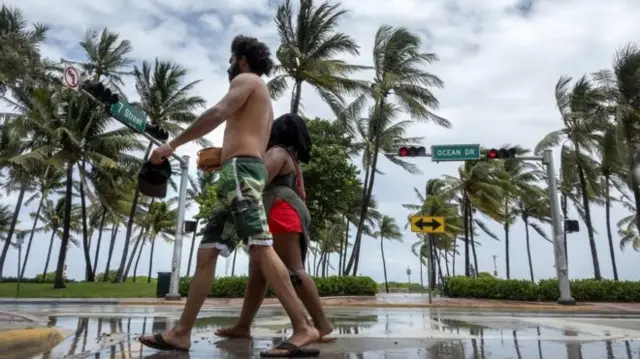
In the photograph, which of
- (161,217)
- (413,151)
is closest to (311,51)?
(413,151)

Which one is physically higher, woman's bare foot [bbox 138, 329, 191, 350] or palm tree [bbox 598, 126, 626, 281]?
palm tree [bbox 598, 126, 626, 281]

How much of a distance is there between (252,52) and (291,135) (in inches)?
25.0

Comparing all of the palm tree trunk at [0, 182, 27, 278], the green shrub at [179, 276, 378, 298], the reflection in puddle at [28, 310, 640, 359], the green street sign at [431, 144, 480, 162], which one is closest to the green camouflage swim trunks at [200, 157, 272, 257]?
the reflection in puddle at [28, 310, 640, 359]

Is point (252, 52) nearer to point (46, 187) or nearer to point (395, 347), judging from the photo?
point (395, 347)

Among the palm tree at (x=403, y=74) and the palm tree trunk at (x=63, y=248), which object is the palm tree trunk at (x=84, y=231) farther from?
the palm tree at (x=403, y=74)

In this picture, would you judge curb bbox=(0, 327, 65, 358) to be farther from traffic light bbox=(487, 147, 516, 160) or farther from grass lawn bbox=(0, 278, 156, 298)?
grass lawn bbox=(0, 278, 156, 298)

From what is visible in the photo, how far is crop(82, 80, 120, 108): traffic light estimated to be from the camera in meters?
10.1

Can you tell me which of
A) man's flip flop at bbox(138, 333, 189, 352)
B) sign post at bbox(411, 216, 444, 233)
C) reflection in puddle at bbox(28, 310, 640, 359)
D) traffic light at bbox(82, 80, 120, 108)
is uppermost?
traffic light at bbox(82, 80, 120, 108)

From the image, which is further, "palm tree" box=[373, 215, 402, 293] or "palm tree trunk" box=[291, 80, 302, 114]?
"palm tree" box=[373, 215, 402, 293]

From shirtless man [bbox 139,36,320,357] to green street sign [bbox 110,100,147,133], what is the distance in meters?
8.38

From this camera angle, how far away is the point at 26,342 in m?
3.20

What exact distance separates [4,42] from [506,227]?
36497mm

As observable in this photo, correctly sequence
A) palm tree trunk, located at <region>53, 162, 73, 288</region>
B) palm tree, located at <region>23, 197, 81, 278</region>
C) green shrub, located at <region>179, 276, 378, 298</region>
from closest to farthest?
green shrub, located at <region>179, 276, 378, 298</region>
palm tree trunk, located at <region>53, 162, 73, 288</region>
palm tree, located at <region>23, 197, 81, 278</region>

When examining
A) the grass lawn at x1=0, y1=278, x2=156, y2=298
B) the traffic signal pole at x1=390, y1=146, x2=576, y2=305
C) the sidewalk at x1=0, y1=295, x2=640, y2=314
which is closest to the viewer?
the sidewalk at x1=0, y1=295, x2=640, y2=314
